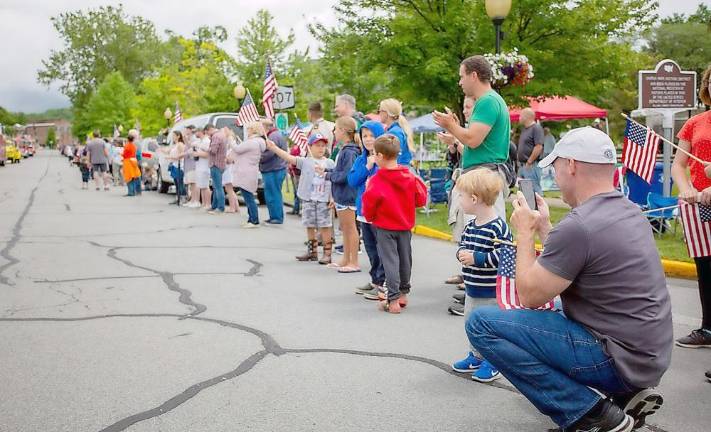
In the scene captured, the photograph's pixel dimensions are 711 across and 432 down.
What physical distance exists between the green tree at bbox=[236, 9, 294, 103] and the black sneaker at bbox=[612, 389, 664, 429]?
26.3 meters

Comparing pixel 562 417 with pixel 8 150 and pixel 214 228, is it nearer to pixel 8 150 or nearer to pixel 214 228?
pixel 214 228

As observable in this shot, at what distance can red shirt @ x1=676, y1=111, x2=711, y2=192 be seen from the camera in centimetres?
493

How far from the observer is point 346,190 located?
7.98 meters

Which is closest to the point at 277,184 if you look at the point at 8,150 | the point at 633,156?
the point at 633,156

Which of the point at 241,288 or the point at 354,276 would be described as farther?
the point at 354,276

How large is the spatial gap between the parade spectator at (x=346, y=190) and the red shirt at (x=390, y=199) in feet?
4.55

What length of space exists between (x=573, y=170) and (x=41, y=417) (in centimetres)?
303

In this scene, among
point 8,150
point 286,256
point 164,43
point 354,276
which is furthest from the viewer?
point 164,43

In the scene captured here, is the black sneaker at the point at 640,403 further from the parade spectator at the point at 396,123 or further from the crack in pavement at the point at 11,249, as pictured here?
the crack in pavement at the point at 11,249

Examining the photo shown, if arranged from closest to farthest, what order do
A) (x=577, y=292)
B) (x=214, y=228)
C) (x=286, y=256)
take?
1. (x=577, y=292)
2. (x=286, y=256)
3. (x=214, y=228)

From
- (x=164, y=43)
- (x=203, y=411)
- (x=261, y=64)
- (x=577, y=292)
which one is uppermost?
(x=164, y=43)

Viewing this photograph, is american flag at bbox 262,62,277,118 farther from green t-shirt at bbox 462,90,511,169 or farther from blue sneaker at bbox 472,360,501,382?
blue sneaker at bbox 472,360,501,382

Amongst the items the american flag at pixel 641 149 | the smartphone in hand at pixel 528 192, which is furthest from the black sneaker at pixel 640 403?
the american flag at pixel 641 149

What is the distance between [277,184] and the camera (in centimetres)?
1253
